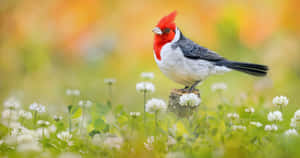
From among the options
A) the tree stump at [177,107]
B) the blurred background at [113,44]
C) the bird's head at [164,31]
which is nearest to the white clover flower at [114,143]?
the tree stump at [177,107]

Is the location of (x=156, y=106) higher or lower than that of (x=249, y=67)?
lower

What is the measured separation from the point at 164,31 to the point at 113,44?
2.29 m

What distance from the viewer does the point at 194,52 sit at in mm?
2344

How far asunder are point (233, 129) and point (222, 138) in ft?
0.47

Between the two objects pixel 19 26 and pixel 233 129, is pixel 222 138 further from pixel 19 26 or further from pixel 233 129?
pixel 19 26

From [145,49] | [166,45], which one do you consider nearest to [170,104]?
[166,45]

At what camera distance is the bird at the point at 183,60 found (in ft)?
7.25

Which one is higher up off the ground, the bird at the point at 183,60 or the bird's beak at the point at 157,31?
the bird's beak at the point at 157,31

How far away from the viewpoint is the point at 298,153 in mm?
1168

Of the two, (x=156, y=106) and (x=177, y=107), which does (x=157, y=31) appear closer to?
(x=177, y=107)

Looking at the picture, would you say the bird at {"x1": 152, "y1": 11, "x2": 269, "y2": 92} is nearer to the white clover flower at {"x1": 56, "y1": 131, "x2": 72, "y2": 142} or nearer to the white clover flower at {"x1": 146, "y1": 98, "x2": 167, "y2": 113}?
→ the white clover flower at {"x1": 146, "y1": 98, "x2": 167, "y2": 113}

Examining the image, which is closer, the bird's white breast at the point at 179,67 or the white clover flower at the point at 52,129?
the white clover flower at the point at 52,129

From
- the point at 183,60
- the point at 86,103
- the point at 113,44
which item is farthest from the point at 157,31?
the point at 113,44

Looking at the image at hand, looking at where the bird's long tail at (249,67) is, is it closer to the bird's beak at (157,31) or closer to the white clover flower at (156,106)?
the bird's beak at (157,31)
